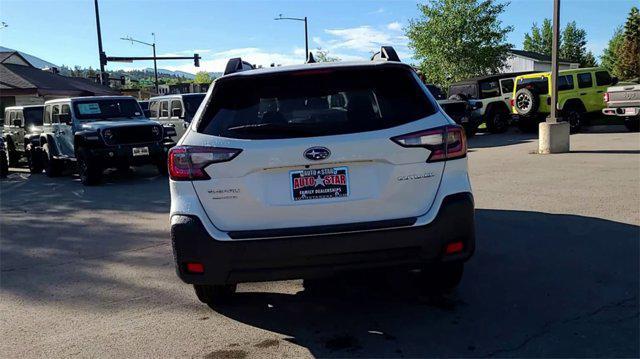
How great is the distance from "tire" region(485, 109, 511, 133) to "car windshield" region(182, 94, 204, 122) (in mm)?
10789

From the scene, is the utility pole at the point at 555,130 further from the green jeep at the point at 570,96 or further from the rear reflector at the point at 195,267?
the rear reflector at the point at 195,267

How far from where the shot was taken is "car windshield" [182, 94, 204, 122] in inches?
579

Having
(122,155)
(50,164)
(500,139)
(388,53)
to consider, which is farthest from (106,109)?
(500,139)

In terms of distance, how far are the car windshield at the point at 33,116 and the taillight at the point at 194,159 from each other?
567 inches

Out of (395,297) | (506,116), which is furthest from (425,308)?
(506,116)

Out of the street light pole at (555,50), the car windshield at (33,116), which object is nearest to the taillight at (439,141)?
the street light pole at (555,50)

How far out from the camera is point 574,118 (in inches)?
695

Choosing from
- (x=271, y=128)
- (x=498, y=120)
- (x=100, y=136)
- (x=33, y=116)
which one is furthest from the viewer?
(x=498, y=120)

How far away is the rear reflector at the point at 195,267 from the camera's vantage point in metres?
3.27

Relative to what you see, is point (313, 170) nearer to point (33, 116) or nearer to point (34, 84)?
point (33, 116)

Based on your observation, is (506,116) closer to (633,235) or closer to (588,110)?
(588,110)

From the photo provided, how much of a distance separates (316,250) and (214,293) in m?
1.28

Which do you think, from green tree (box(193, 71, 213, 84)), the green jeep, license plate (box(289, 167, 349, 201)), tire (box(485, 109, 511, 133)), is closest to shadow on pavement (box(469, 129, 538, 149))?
tire (box(485, 109, 511, 133))

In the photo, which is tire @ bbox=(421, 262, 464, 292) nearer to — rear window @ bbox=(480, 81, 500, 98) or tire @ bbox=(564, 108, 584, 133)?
tire @ bbox=(564, 108, 584, 133)
